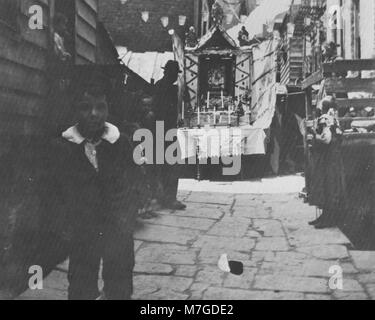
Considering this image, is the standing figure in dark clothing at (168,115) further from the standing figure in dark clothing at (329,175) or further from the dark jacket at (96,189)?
the dark jacket at (96,189)

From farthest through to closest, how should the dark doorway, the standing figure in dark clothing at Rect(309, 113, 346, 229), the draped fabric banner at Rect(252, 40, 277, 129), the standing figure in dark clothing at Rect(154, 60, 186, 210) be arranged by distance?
1. the draped fabric banner at Rect(252, 40, 277, 129)
2. the standing figure in dark clothing at Rect(154, 60, 186, 210)
3. the dark doorway
4. the standing figure in dark clothing at Rect(309, 113, 346, 229)

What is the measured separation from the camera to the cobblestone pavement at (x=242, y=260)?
3242 millimetres

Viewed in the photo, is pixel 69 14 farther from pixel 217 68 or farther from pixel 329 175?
pixel 217 68

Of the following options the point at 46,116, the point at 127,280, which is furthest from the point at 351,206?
the point at 46,116

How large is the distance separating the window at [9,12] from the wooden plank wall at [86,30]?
137 cm

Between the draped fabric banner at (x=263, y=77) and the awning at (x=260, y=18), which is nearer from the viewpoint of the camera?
the draped fabric banner at (x=263, y=77)

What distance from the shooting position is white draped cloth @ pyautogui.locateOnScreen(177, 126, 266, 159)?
34.2ft

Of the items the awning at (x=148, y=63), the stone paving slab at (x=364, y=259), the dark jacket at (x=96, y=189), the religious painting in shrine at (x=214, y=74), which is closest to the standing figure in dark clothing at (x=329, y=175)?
the stone paving slab at (x=364, y=259)

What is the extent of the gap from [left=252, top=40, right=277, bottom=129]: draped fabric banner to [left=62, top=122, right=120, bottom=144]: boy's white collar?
9552 mm

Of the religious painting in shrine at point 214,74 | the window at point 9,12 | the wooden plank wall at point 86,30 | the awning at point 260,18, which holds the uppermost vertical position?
→ the awning at point 260,18

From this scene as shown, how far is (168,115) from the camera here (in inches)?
254

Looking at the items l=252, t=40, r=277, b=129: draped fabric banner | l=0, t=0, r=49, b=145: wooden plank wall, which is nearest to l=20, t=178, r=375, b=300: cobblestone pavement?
l=0, t=0, r=49, b=145: wooden plank wall

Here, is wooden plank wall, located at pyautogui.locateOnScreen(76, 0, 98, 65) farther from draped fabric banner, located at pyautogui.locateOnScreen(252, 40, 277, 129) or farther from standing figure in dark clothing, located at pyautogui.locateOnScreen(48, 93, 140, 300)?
draped fabric banner, located at pyautogui.locateOnScreen(252, 40, 277, 129)

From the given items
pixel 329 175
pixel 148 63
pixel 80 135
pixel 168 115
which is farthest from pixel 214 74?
pixel 80 135
